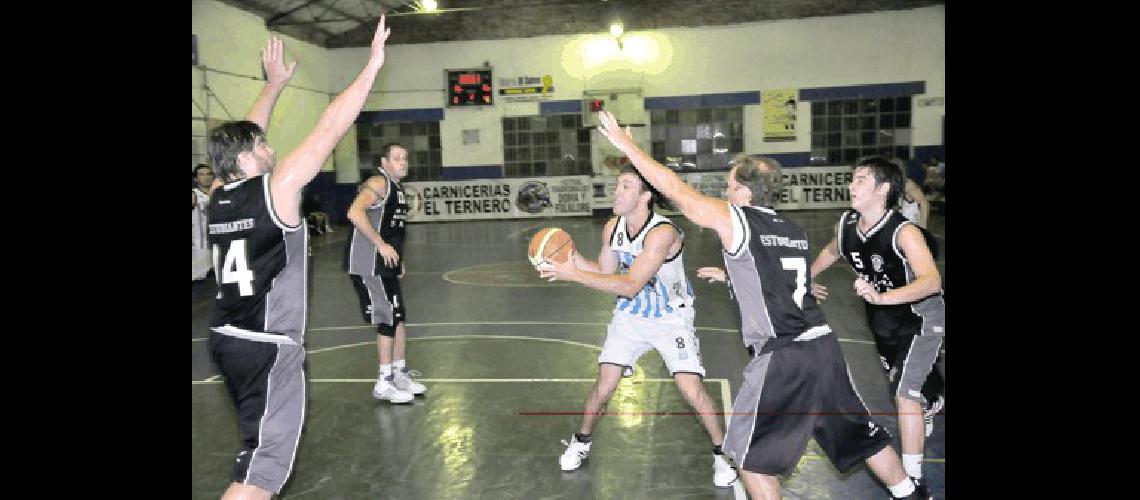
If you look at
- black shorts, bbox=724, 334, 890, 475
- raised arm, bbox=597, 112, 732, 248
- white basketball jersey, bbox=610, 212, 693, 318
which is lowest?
black shorts, bbox=724, 334, 890, 475

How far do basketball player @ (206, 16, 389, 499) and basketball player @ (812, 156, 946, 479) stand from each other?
2525 mm

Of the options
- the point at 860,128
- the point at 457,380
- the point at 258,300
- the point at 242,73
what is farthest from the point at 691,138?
the point at 258,300

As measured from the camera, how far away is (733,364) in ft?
25.8

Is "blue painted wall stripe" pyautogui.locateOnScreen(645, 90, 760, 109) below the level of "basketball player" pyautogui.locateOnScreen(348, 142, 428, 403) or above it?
above

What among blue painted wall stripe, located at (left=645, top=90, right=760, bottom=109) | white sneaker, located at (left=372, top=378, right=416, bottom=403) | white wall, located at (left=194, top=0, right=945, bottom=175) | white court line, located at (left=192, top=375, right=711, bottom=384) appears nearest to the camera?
white sneaker, located at (left=372, top=378, right=416, bottom=403)

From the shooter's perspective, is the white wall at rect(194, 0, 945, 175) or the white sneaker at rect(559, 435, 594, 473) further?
the white wall at rect(194, 0, 945, 175)

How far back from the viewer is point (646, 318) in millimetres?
5039

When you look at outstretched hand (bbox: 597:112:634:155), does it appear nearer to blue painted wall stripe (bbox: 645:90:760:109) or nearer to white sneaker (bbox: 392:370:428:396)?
white sneaker (bbox: 392:370:428:396)

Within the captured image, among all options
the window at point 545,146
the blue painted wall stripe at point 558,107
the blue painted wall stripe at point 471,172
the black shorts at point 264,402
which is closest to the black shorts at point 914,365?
the black shorts at point 264,402

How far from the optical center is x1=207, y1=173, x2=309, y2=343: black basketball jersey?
3.54 m

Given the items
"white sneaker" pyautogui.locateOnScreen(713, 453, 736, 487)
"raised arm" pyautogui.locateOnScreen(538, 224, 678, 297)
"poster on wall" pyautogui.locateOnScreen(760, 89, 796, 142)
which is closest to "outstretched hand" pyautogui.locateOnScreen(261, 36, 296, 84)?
"raised arm" pyautogui.locateOnScreen(538, 224, 678, 297)

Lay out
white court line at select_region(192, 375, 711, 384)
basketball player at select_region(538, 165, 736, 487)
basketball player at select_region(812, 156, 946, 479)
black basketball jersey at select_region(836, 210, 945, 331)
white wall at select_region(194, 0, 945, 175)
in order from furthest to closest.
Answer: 1. white wall at select_region(194, 0, 945, 175)
2. white court line at select_region(192, 375, 711, 384)
3. basketball player at select_region(538, 165, 736, 487)
4. black basketball jersey at select_region(836, 210, 945, 331)
5. basketball player at select_region(812, 156, 946, 479)

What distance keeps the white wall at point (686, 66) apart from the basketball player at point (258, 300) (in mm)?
20276
